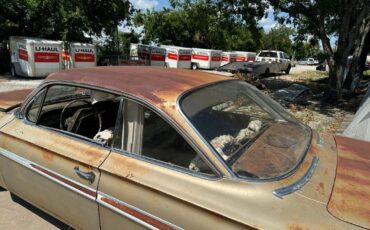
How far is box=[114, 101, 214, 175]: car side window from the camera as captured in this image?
2199 millimetres

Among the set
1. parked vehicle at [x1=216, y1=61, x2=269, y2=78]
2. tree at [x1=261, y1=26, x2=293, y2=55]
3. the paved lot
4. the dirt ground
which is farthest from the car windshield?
tree at [x1=261, y1=26, x2=293, y2=55]

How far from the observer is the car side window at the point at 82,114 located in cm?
309

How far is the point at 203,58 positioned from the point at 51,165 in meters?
24.7

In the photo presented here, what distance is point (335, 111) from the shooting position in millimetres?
9680

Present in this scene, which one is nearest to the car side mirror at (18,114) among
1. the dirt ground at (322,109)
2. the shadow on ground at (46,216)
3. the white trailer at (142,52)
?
the shadow on ground at (46,216)

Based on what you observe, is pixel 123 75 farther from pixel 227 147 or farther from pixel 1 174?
pixel 1 174

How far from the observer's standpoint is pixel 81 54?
1681 centimetres

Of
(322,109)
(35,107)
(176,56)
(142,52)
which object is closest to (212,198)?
(35,107)

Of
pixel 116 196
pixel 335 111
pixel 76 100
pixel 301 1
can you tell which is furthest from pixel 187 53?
pixel 116 196

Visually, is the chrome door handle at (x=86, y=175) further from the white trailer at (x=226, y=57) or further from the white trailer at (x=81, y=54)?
the white trailer at (x=226, y=57)

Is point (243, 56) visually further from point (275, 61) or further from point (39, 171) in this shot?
point (39, 171)

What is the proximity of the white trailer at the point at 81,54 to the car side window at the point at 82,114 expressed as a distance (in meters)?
13.6

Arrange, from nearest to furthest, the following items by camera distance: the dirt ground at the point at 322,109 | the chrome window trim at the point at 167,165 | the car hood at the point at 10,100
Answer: the chrome window trim at the point at 167,165, the car hood at the point at 10,100, the dirt ground at the point at 322,109

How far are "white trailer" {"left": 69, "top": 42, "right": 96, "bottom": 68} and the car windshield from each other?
14.9 metres
